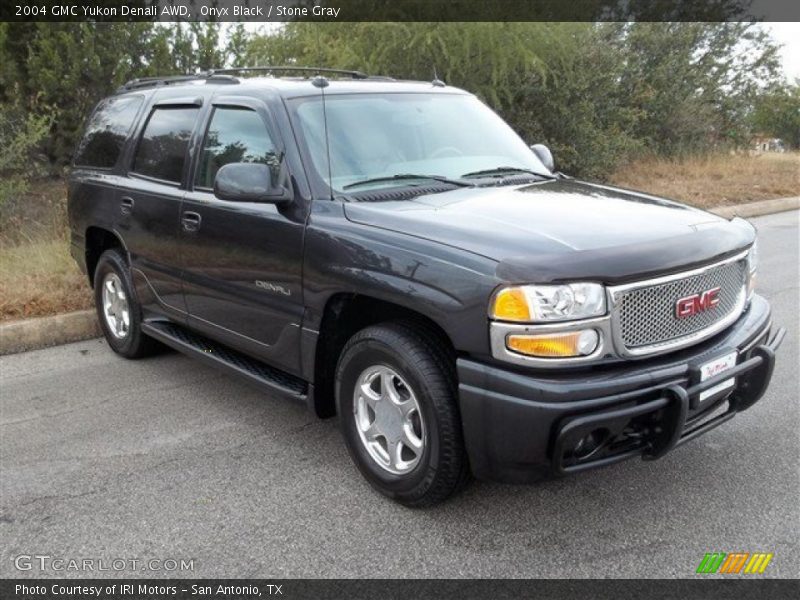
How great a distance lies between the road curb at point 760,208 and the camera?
11805mm

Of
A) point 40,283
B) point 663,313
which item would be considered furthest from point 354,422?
point 40,283

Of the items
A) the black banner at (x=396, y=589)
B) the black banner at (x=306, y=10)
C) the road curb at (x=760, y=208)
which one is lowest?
the black banner at (x=396, y=589)

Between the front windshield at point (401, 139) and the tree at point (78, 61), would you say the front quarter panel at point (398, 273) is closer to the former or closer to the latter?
the front windshield at point (401, 139)

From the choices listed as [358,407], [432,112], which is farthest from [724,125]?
[358,407]

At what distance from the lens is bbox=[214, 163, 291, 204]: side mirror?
3.53 meters

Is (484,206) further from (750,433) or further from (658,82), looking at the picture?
(658,82)

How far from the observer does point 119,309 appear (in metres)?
5.55

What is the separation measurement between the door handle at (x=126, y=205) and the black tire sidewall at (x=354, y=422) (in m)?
2.35

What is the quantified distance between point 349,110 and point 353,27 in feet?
25.6

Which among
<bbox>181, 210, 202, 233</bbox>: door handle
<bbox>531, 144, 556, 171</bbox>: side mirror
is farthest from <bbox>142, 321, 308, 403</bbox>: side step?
<bbox>531, 144, 556, 171</bbox>: side mirror

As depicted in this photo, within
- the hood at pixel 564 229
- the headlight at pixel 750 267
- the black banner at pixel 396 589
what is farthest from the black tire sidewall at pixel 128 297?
the headlight at pixel 750 267

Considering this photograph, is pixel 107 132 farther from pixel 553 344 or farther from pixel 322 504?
pixel 553 344

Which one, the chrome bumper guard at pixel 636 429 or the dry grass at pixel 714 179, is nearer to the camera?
the chrome bumper guard at pixel 636 429

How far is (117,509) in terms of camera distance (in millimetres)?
3387
